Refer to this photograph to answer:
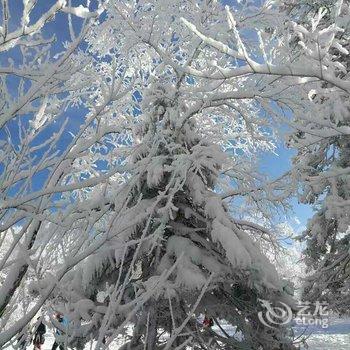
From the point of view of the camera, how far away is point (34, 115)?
259 centimetres

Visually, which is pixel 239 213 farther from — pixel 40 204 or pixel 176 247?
pixel 40 204

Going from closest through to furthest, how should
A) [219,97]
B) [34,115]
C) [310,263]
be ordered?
[34,115]
[219,97]
[310,263]

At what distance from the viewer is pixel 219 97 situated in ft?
24.9

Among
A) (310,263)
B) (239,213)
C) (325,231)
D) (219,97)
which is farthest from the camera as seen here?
(239,213)

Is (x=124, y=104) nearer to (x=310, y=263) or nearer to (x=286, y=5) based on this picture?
(x=286, y=5)

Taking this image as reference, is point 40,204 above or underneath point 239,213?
underneath

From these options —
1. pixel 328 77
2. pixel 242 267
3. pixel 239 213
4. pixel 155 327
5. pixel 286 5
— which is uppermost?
pixel 286 5

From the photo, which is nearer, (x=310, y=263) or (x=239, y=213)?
(x=310, y=263)

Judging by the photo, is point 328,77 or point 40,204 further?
point 328,77

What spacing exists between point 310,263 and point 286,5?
637 centimetres

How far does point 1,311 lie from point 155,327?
12.9 ft

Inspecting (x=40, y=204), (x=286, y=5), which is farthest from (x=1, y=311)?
(x=286, y=5)

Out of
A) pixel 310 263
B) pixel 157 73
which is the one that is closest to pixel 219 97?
pixel 157 73

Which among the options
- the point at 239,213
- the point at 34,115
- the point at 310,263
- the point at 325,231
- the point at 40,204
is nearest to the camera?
the point at 40,204
